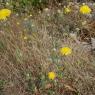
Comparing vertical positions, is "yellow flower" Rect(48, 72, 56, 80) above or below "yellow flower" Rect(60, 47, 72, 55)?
below

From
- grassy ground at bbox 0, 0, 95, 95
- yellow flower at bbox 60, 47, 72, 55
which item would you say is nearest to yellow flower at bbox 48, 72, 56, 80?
grassy ground at bbox 0, 0, 95, 95

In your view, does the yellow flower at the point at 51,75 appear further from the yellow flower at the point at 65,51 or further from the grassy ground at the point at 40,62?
the yellow flower at the point at 65,51

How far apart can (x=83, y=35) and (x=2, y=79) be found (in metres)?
1.32

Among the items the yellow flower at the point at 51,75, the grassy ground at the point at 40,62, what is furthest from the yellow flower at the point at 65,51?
the yellow flower at the point at 51,75

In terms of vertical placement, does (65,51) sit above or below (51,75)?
above

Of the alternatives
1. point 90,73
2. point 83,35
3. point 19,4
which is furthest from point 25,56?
point 19,4

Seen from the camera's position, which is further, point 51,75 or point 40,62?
point 40,62

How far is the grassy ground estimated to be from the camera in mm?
3693

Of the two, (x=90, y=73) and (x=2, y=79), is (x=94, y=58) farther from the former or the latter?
(x=2, y=79)

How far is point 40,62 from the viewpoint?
12.7 ft

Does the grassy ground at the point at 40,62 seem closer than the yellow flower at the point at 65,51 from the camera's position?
Yes

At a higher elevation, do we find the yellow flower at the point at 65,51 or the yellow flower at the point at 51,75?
the yellow flower at the point at 65,51

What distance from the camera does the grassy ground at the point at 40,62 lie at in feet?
12.1

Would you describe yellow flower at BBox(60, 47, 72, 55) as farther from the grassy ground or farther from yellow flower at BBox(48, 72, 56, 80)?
yellow flower at BBox(48, 72, 56, 80)
